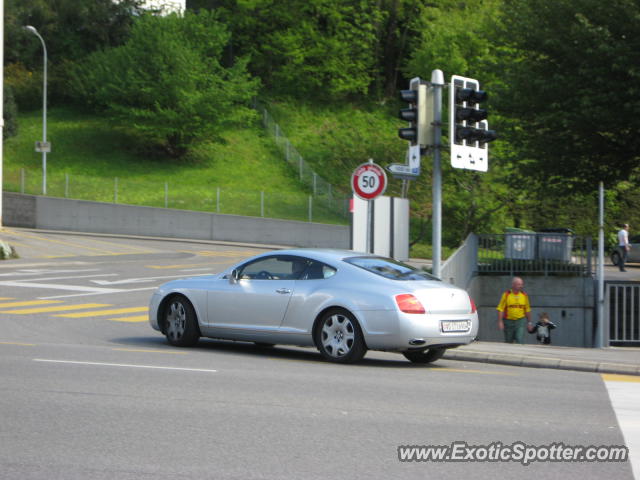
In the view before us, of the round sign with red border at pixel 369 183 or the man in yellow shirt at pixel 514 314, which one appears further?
the man in yellow shirt at pixel 514 314

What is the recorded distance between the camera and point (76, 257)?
113 ft

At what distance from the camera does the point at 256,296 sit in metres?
12.9

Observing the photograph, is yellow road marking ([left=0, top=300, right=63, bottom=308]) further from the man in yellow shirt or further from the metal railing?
the man in yellow shirt

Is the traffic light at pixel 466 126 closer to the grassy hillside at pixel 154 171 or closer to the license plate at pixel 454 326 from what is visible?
the license plate at pixel 454 326

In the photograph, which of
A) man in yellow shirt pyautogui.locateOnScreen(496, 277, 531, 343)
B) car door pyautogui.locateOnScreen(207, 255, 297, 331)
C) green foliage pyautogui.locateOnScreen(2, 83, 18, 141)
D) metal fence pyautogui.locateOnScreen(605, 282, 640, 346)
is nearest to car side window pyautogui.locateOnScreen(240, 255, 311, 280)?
car door pyautogui.locateOnScreen(207, 255, 297, 331)

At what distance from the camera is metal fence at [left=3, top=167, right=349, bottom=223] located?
157ft

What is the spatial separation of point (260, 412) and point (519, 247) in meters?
19.9

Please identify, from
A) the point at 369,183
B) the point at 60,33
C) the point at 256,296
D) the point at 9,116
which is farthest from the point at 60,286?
the point at 60,33

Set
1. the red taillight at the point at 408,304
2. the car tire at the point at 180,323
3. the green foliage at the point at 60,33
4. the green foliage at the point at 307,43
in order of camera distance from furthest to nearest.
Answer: the green foliage at the point at 307,43, the green foliage at the point at 60,33, the car tire at the point at 180,323, the red taillight at the point at 408,304

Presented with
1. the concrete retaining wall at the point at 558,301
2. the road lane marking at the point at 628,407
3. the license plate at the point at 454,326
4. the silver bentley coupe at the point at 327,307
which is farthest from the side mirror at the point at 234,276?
the concrete retaining wall at the point at 558,301

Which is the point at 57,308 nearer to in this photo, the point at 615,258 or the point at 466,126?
the point at 466,126

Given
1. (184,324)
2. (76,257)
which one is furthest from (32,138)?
(184,324)

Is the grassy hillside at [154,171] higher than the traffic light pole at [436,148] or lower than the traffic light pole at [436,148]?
higher

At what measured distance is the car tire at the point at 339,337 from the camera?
11938mm
